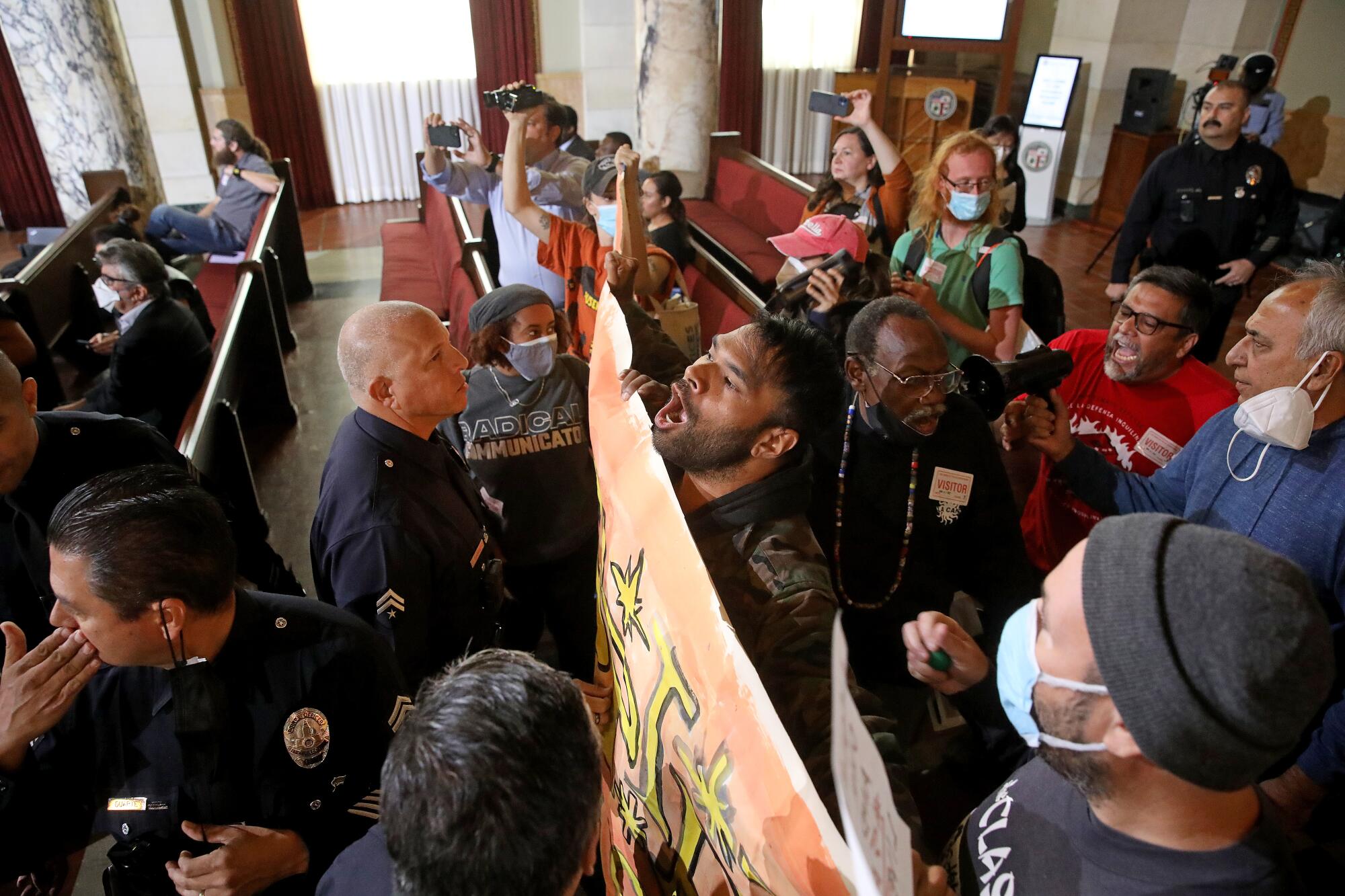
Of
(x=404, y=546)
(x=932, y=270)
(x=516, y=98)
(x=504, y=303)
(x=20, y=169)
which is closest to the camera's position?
(x=404, y=546)

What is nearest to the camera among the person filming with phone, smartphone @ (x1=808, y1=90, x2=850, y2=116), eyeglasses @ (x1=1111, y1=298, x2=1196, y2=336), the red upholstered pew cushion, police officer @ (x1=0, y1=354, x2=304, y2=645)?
police officer @ (x1=0, y1=354, x2=304, y2=645)

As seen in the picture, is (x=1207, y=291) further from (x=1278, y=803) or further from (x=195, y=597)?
(x=195, y=597)

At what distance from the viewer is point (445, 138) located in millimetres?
4020

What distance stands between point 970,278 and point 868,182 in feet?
4.12

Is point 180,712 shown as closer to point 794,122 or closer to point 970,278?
point 970,278

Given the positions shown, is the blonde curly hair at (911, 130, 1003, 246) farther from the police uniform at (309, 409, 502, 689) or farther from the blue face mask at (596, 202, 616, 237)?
the police uniform at (309, 409, 502, 689)

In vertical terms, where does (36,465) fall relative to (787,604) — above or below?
below

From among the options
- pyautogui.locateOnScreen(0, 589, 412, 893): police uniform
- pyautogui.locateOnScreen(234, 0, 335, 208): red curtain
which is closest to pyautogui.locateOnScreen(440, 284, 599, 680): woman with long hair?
pyautogui.locateOnScreen(0, 589, 412, 893): police uniform

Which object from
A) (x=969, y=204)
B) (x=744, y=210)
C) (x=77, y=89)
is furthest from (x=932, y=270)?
(x=77, y=89)

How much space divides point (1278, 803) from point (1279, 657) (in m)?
1.24

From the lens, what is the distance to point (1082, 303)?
6.86 m

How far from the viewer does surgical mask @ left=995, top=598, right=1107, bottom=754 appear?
3.16 feet

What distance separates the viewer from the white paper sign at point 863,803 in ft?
2.40

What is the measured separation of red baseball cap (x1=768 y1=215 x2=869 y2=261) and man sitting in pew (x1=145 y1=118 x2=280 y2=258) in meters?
4.76
